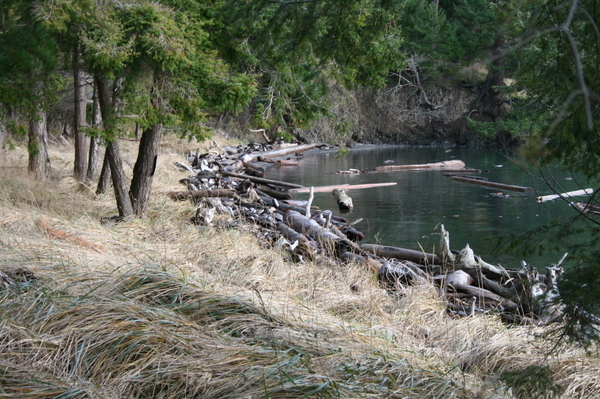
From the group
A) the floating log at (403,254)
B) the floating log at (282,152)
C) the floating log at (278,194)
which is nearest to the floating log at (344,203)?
the floating log at (278,194)

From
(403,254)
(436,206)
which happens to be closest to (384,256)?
(403,254)

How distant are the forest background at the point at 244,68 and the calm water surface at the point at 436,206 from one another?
2.47m

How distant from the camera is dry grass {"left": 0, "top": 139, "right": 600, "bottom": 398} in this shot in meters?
3.20

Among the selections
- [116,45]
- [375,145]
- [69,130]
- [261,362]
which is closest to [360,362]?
[261,362]

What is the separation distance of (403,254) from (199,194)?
585 centimetres

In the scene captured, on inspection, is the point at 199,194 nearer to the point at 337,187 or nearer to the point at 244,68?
the point at 244,68

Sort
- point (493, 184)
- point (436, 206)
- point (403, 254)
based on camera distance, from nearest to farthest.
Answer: point (403, 254)
point (436, 206)
point (493, 184)

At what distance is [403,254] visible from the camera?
10242mm

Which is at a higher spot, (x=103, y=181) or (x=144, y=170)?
(x=144, y=170)

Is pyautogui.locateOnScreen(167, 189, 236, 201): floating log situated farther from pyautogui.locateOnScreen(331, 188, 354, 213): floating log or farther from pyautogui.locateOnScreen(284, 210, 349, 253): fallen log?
pyautogui.locateOnScreen(331, 188, 354, 213): floating log

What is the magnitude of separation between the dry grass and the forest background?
87 centimetres

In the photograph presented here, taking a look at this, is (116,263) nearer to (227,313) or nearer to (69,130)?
(227,313)

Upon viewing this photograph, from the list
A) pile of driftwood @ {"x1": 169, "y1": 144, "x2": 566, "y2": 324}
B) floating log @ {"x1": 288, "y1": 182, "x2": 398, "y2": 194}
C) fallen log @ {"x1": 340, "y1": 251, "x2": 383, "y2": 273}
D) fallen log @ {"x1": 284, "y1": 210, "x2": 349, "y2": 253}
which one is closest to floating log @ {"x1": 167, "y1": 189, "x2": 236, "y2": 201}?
A: pile of driftwood @ {"x1": 169, "y1": 144, "x2": 566, "y2": 324}

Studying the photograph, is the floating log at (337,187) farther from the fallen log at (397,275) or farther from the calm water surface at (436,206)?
the fallen log at (397,275)
